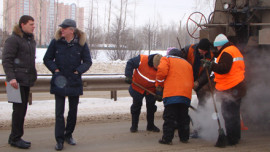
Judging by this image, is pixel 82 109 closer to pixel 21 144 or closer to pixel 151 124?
pixel 151 124

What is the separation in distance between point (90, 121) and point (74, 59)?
7.01 feet

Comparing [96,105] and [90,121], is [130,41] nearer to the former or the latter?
[96,105]

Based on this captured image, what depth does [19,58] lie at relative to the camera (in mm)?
4672

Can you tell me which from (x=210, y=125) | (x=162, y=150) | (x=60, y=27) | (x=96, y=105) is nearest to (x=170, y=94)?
(x=162, y=150)

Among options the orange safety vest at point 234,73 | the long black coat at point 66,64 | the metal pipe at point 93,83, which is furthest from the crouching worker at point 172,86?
the metal pipe at point 93,83

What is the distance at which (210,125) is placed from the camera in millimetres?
5848

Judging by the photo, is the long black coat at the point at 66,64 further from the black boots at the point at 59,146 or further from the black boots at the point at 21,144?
the black boots at the point at 21,144

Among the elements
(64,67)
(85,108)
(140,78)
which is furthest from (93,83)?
(64,67)

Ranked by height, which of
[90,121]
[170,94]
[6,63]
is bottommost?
[90,121]

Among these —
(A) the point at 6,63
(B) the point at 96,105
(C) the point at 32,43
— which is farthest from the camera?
(B) the point at 96,105

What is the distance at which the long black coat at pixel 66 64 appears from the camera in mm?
4719

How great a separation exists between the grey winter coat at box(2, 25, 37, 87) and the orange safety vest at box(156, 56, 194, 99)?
188 centimetres

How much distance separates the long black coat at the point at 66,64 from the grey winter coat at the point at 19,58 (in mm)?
252

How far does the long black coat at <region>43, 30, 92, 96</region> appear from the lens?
4.72 metres
